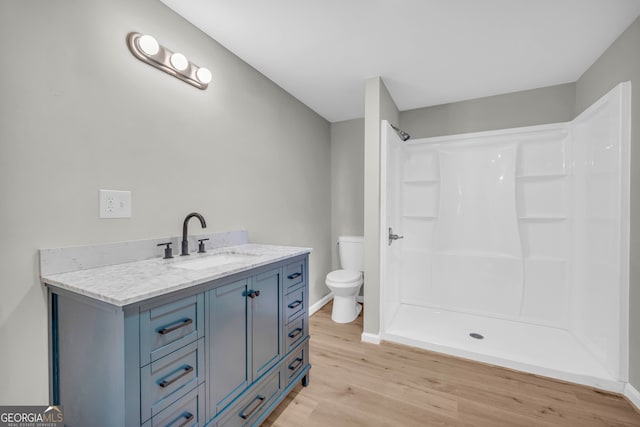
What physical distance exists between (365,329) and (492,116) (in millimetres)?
2432

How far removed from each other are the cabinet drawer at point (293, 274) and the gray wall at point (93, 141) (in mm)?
610

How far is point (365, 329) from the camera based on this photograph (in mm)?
2441

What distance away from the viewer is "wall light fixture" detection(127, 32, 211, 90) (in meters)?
1.37

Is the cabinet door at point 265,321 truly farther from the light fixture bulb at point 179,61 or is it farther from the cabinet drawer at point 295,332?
the light fixture bulb at point 179,61

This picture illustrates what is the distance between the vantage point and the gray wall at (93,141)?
101 centimetres

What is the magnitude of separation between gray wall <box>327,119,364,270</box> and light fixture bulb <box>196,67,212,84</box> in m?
2.01

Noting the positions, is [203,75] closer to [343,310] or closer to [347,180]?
[347,180]

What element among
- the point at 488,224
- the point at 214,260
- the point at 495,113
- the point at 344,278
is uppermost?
the point at 495,113

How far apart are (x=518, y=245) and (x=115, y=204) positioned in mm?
3259

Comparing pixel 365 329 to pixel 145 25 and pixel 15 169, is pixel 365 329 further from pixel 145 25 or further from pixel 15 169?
pixel 145 25

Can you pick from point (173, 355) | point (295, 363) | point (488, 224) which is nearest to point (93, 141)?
point (173, 355)

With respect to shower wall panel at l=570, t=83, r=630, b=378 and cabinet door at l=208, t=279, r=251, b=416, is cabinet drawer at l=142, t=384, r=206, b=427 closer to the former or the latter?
cabinet door at l=208, t=279, r=251, b=416

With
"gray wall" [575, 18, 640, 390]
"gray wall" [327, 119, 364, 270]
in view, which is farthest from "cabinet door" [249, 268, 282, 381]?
"gray wall" [575, 18, 640, 390]

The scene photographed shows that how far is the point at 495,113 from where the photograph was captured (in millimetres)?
2727
